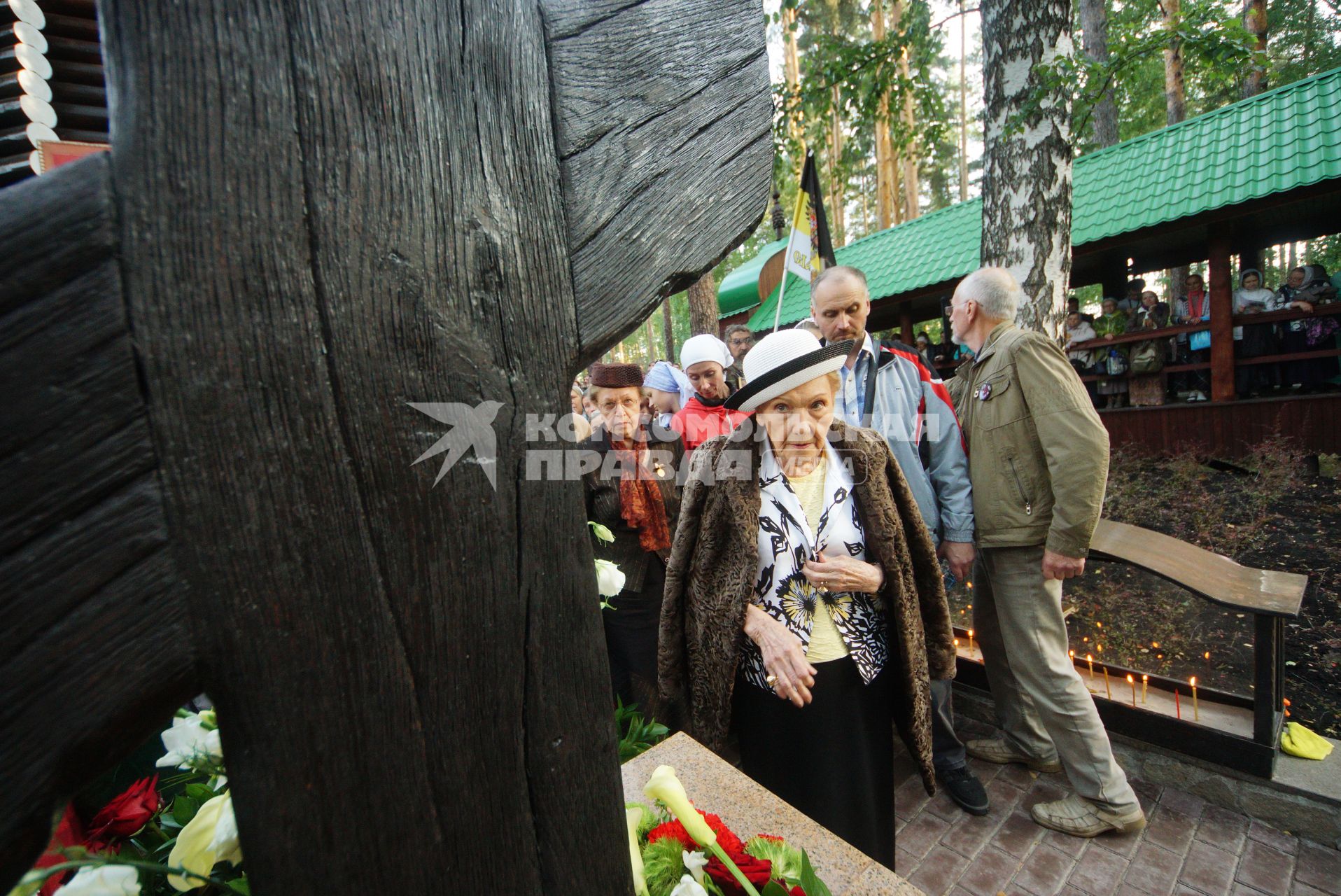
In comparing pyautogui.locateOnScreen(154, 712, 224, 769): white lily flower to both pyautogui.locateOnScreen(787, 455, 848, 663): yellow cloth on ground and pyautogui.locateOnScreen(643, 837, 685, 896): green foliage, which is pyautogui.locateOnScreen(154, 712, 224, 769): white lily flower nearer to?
pyautogui.locateOnScreen(643, 837, 685, 896): green foliage

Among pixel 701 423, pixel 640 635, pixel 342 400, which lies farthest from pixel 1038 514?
pixel 342 400

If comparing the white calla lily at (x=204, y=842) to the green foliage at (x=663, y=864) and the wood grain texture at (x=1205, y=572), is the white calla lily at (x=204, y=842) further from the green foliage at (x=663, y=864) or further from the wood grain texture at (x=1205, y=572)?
the wood grain texture at (x=1205, y=572)

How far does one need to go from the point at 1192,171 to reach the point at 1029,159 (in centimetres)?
669

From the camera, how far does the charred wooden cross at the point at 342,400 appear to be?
0.38 metres

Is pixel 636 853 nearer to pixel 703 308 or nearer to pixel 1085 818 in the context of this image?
pixel 1085 818

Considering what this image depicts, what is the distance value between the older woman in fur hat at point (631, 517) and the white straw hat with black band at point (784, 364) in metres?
1.30

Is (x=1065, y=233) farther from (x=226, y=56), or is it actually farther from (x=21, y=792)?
(x=21, y=792)

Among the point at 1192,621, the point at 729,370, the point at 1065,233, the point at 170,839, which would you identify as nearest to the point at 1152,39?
the point at 1065,233

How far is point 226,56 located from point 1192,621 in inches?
242

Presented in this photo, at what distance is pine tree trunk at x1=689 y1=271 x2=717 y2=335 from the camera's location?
9328 mm

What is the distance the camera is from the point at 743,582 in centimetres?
207

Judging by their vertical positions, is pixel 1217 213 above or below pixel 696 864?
above

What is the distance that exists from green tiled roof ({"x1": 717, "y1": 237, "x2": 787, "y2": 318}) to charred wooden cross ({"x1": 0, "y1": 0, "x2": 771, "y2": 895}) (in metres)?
13.4

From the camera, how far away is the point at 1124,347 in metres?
9.40
